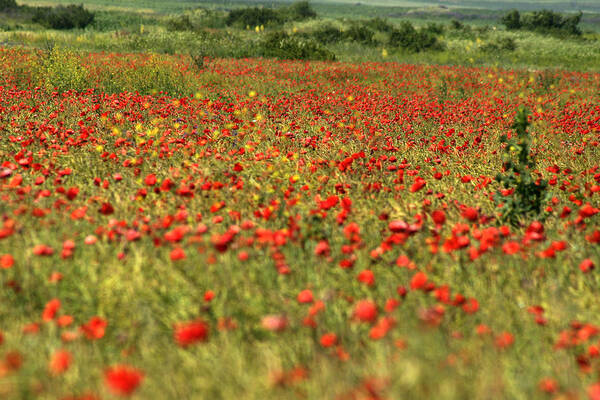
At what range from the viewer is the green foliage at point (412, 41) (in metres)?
25.7

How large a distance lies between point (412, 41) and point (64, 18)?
28.4 m

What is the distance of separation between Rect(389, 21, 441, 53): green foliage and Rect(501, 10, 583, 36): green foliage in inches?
557

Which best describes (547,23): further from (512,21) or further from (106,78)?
(106,78)

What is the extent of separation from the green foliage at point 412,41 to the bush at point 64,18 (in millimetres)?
26887

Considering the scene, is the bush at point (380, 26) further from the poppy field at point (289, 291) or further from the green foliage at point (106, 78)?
the poppy field at point (289, 291)

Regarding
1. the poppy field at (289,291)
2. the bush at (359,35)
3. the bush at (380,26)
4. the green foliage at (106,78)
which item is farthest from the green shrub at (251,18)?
the poppy field at (289,291)

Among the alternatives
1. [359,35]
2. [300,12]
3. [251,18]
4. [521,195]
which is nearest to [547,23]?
[359,35]

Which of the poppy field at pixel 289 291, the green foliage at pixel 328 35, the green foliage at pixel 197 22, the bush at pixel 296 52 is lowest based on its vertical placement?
the poppy field at pixel 289 291

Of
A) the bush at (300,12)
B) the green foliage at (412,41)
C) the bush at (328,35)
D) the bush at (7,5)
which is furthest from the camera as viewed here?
the bush at (7,5)

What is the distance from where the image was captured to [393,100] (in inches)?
313

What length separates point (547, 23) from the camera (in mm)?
37312

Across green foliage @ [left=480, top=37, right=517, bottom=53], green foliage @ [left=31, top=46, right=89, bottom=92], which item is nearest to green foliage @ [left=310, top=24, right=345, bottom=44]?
green foliage @ [left=480, top=37, right=517, bottom=53]

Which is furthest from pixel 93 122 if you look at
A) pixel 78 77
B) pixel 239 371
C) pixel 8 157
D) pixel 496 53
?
pixel 496 53

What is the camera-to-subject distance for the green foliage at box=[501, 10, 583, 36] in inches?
1400
